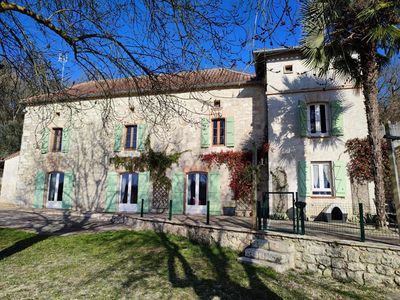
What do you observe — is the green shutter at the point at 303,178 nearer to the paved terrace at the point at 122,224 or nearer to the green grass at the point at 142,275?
the paved terrace at the point at 122,224

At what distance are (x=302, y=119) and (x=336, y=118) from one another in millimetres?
1278

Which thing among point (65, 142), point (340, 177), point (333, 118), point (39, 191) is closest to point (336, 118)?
point (333, 118)

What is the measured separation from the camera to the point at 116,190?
1361 centimetres

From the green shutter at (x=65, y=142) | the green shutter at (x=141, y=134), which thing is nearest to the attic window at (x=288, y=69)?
the green shutter at (x=141, y=134)

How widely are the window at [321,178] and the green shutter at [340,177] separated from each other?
0.30m

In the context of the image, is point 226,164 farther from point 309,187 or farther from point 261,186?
point 309,187

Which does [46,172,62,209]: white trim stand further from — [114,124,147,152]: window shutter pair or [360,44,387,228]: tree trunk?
[360,44,387,228]: tree trunk

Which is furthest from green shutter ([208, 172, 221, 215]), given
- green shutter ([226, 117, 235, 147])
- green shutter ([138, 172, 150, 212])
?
green shutter ([138, 172, 150, 212])

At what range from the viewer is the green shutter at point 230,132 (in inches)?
493

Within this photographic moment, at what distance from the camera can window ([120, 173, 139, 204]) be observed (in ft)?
44.8

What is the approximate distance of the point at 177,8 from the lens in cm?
341

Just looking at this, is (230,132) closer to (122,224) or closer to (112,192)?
(122,224)

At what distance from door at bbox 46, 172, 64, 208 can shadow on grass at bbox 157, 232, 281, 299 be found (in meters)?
10.8

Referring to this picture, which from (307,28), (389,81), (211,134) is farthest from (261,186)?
(389,81)
